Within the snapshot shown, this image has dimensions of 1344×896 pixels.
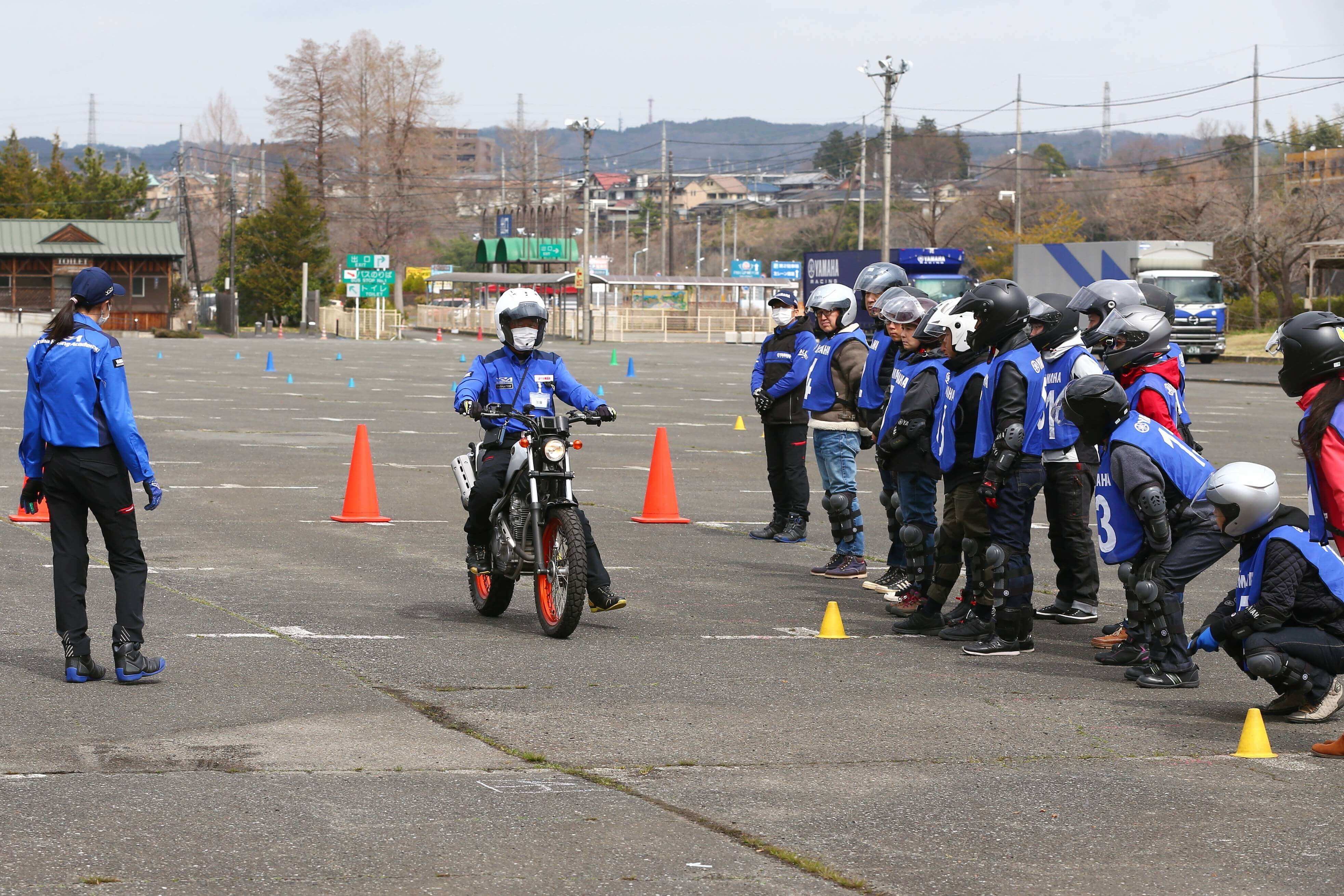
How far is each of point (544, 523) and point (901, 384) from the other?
243 cm

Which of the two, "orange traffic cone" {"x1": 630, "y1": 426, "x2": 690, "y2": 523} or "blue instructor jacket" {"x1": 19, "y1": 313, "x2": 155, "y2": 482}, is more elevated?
"blue instructor jacket" {"x1": 19, "y1": 313, "x2": 155, "y2": 482}

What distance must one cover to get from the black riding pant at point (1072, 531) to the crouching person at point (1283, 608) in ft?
6.83

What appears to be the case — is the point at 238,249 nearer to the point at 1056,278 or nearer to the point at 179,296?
the point at 179,296

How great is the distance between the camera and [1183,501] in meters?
7.83

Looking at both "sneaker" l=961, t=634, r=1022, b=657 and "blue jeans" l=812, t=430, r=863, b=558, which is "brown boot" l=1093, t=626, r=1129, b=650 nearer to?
"sneaker" l=961, t=634, r=1022, b=657

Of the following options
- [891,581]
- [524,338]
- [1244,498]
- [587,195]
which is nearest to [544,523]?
[524,338]

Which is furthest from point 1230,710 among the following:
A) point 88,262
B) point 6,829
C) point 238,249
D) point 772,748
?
point 238,249

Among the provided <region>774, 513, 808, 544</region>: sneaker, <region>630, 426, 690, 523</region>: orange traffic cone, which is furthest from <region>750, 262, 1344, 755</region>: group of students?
<region>630, 426, 690, 523</region>: orange traffic cone

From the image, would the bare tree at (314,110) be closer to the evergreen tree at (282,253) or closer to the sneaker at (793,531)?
the evergreen tree at (282,253)

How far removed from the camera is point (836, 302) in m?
11.4

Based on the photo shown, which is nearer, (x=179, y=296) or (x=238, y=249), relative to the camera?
(x=179, y=296)

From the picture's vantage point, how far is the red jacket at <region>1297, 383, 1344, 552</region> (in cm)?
662

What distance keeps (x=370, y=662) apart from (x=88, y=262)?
3120 inches

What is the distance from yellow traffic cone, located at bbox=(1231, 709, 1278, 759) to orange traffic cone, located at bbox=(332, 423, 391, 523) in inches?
337
